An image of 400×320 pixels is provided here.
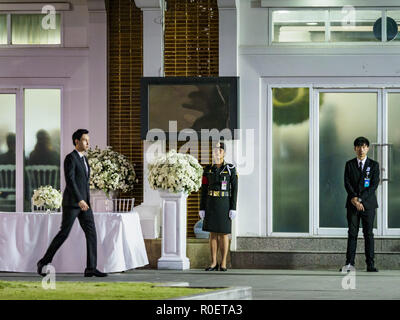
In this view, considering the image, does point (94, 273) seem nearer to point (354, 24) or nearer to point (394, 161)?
point (394, 161)

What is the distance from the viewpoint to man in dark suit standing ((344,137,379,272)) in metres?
16.1

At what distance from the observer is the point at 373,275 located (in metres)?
15.7

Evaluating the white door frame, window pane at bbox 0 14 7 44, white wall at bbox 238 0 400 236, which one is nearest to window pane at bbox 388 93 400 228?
the white door frame

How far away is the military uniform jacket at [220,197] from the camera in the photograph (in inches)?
648

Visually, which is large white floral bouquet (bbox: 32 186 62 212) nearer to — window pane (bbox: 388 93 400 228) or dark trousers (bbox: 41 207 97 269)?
dark trousers (bbox: 41 207 97 269)

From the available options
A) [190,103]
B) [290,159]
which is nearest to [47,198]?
[190,103]

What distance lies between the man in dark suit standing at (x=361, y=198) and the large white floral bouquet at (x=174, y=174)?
2.33 metres

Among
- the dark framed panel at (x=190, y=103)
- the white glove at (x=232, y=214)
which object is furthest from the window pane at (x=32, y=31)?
the white glove at (x=232, y=214)

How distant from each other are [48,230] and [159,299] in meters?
4.53

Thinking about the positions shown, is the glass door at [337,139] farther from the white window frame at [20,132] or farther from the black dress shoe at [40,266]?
the black dress shoe at [40,266]

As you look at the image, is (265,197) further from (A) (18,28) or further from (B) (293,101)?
(A) (18,28)

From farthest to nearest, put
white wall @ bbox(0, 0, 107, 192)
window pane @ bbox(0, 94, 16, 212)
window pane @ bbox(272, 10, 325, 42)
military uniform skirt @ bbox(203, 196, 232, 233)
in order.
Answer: window pane @ bbox(0, 94, 16, 212)
white wall @ bbox(0, 0, 107, 192)
window pane @ bbox(272, 10, 325, 42)
military uniform skirt @ bbox(203, 196, 232, 233)

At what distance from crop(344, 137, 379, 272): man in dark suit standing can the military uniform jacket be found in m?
1.72

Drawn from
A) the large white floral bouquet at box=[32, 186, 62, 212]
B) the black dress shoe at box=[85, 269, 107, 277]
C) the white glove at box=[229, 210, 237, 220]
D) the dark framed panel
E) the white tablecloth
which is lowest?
the black dress shoe at box=[85, 269, 107, 277]
